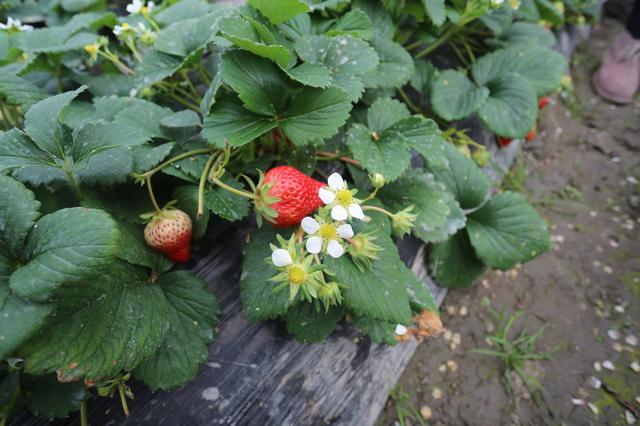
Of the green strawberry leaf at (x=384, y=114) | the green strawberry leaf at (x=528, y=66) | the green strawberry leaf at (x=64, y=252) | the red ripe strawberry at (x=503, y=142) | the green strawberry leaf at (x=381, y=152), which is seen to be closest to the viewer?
the green strawberry leaf at (x=64, y=252)

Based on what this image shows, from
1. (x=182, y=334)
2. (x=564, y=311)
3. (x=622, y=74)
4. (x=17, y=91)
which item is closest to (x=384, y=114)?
(x=182, y=334)

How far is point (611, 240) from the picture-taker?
161 cm

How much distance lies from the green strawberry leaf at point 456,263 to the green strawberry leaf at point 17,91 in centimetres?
106

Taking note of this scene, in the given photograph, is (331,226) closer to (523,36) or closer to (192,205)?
(192,205)

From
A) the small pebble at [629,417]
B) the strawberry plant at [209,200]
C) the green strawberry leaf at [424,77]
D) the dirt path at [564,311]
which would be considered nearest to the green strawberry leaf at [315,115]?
the strawberry plant at [209,200]

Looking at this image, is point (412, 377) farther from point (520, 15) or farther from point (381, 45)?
point (520, 15)

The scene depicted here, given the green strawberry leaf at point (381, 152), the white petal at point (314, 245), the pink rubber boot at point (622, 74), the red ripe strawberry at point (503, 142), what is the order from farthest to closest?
the pink rubber boot at point (622, 74) < the red ripe strawberry at point (503, 142) < the green strawberry leaf at point (381, 152) < the white petal at point (314, 245)

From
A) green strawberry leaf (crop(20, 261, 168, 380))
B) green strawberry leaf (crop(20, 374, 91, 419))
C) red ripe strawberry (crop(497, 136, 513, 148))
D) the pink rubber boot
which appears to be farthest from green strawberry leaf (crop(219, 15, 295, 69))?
the pink rubber boot

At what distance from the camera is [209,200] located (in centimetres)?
78

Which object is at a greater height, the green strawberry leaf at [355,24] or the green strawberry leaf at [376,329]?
the green strawberry leaf at [355,24]

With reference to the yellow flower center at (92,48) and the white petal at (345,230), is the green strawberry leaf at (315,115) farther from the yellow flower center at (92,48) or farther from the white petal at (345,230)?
the yellow flower center at (92,48)

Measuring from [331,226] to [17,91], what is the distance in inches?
30.2

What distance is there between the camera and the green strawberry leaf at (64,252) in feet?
1.70

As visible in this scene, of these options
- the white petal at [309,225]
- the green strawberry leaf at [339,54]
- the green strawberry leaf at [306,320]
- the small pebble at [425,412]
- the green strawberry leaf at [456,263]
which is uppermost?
the green strawberry leaf at [339,54]
